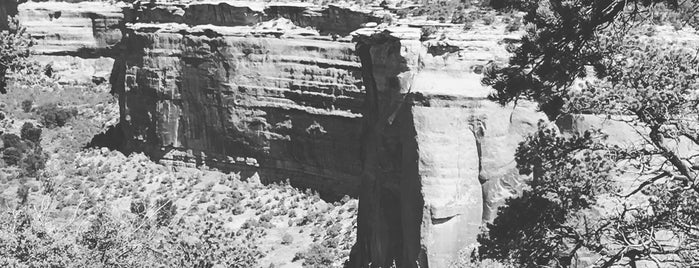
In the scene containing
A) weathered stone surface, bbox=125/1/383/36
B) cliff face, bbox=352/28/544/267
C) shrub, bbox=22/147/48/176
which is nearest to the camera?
cliff face, bbox=352/28/544/267

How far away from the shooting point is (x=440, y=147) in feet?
90.7

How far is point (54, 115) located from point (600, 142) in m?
48.4

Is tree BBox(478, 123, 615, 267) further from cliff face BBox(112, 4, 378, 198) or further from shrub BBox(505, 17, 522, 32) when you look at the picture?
cliff face BBox(112, 4, 378, 198)

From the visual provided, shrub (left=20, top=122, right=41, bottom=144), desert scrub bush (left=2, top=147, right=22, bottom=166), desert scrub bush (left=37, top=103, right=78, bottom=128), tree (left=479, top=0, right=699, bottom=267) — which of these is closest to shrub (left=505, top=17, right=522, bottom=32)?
tree (left=479, top=0, right=699, bottom=267)

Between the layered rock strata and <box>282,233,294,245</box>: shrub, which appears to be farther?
the layered rock strata

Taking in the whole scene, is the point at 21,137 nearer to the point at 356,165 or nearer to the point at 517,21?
the point at 356,165

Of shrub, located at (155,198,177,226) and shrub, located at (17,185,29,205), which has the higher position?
shrub, located at (155,198,177,226)

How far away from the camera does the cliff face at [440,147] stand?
89.6ft

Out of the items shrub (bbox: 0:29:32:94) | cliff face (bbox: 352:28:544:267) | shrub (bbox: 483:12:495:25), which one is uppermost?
shrub (bbox: 0:29:32:94)

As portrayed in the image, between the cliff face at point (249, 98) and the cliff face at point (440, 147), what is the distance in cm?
1258

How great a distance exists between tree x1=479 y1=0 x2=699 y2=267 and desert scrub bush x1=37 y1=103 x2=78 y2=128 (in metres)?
46.1

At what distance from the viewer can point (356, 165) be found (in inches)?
1689

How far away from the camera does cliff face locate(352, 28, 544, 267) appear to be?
27.3 metres

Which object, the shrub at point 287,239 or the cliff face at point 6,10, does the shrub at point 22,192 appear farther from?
the cliff face at point 6,10
